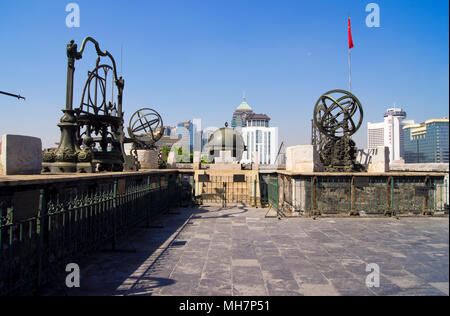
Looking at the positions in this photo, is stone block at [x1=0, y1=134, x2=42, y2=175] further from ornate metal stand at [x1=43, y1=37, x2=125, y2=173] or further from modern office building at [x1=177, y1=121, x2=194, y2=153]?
modern office building at [x1=177, y1=121, x2=194, y2=153]

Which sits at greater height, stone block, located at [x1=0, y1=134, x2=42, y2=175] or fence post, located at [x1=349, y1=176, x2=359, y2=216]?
stone block, located at [x1=0, y1=134, x2=42, y2=175]

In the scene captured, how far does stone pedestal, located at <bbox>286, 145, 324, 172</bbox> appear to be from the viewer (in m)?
10.5

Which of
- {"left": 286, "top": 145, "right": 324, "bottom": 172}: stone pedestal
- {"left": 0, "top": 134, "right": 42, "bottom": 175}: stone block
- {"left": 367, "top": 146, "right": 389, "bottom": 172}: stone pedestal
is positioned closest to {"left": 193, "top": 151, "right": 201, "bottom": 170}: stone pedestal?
{"left": 286, "top": 145, "right": 324, "bottom": 172}: stone pedestal

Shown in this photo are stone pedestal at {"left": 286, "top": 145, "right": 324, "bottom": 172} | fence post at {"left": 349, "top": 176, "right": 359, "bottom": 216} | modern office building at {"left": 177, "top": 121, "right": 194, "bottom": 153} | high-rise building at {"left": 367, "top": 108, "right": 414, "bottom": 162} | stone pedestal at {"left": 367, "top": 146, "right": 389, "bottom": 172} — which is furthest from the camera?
modern office building at {"left": 177, "top": 121, "right": 194, "bottom": 153}

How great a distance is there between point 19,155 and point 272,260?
5.15 meters

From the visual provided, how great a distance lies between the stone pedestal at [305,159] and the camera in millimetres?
10484

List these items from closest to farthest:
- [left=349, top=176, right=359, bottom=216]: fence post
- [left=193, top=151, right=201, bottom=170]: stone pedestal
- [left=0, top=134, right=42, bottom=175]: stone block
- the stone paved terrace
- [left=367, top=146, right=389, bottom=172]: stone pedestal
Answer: the stone paved terrace
[left=0, top=134, right=42, bottom=175]: stone block
[left=349, top=176, right=359, bottom=216]: fence post
[left=367, top=146, right=389, bottom=172]: stone pedestal
[left=193, top=151, right=201, bottom=170]: stone pedestal

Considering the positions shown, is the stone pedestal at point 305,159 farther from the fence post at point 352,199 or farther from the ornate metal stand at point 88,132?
the ornate metal stand at point 88,132

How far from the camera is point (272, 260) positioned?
5109 millimetres

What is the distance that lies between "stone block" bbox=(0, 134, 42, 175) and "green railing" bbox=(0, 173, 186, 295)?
1040 millimetres

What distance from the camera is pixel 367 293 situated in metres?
3.65

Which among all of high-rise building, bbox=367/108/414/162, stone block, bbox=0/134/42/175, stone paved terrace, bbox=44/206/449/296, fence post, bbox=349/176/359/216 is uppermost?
high-rise building, bbox=367/108/414/162
